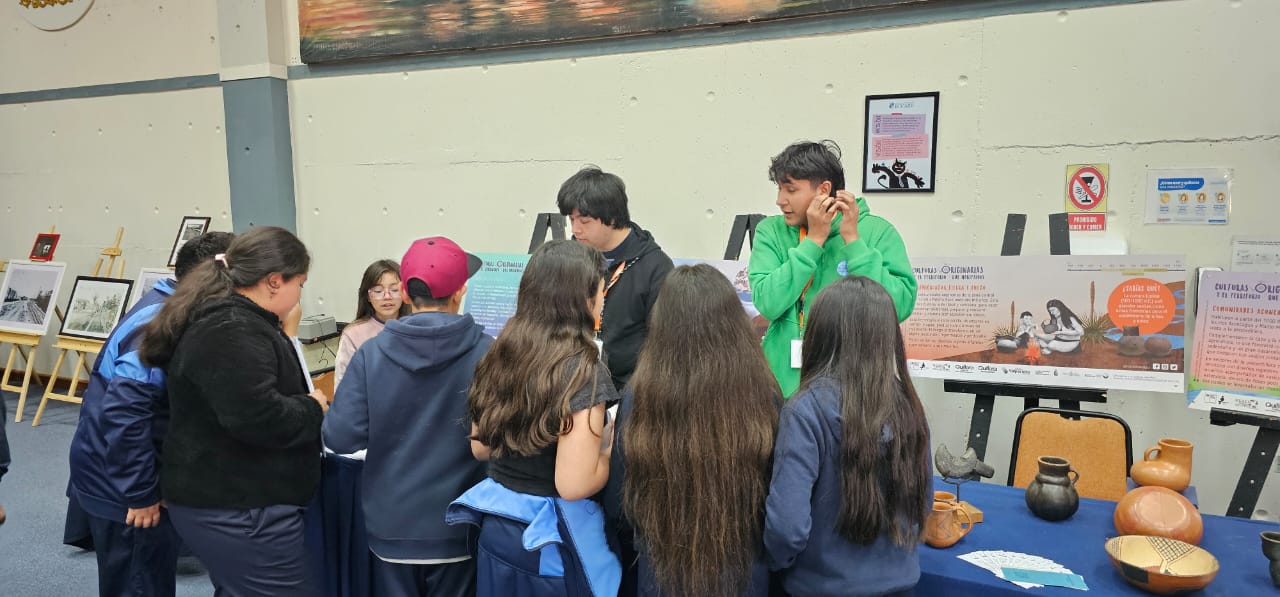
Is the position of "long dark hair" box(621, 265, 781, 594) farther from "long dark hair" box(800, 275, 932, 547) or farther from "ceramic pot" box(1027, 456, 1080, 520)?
"ceramic pot" box(1027, 456, 1080, 520)

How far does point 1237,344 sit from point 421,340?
2.59 metres

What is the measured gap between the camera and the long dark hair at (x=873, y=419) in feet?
4.96

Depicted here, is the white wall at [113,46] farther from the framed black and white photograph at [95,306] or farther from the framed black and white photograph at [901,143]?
the framed black and white photograph at [901,143]

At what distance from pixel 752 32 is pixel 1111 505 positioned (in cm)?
247

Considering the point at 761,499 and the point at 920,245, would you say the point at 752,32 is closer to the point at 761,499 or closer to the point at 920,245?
the point at 920,245

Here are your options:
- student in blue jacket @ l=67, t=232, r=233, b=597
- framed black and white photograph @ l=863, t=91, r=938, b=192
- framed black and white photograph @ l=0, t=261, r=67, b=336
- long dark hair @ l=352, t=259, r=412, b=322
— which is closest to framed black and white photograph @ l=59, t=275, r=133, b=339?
framed black and white photograph @ l=0, t=261, r=67, b=336

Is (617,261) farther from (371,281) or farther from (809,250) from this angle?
(371,281)

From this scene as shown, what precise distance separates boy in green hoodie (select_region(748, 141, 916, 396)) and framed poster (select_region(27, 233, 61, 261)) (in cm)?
563

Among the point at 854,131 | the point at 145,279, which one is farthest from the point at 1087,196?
the point at 145,279

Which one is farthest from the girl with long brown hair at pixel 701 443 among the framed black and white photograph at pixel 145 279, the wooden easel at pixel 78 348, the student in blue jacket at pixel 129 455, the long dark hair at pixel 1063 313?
the wooden easel at pixel 78 348

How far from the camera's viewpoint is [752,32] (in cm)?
366

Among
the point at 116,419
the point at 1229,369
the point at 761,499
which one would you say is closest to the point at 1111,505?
the point at 1229,369

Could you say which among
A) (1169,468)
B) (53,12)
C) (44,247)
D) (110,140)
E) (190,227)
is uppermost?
(53,12)

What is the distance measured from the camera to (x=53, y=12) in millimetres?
5668
